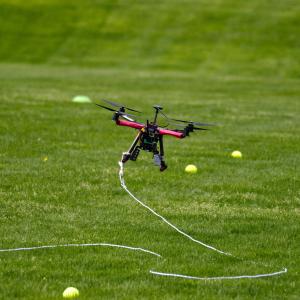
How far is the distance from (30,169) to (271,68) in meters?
33.1

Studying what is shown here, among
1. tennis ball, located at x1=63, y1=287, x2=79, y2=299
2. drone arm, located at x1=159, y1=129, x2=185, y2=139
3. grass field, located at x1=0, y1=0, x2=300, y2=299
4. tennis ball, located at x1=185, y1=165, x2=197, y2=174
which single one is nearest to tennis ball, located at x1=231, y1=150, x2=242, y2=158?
grass field, located at x1=0, y1=0, x2=300, y2=299

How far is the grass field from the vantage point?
27.9 feet

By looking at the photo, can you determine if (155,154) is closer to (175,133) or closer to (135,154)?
(135,154)

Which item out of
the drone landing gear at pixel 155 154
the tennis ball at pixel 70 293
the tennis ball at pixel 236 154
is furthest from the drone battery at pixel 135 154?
the tennis ball at pixel 236 154

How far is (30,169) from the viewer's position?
47.0ft

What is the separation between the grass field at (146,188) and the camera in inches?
334

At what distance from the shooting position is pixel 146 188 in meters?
13.0

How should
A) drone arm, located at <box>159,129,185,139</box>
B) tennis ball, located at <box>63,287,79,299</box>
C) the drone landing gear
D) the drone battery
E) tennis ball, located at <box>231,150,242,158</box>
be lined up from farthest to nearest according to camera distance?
tennis ball, located at <box>231,150,242,158</box>, the drone battery, the drone landing gear, drone arm, located at <box>159,129,185,139</box>, tennis ball, located at <box>63,287,79,299</box>

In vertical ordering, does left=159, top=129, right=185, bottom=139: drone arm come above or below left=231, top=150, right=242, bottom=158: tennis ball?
above

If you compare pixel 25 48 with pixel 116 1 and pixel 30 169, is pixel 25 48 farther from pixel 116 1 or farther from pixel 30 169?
pixel 30 169

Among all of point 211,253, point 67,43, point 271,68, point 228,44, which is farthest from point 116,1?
point 211,253

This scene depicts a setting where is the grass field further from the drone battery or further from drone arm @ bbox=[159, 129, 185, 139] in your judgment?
drone arm @ bbox=[159, 129, 185, 139]

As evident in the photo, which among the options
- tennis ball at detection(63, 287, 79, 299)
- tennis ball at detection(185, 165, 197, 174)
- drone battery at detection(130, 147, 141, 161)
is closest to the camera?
tennis ball at detection(63, 287, 79, 299)

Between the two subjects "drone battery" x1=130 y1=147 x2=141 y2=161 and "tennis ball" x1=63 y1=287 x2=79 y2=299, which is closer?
"tennis ball" x1=63 y1=287 x2=79 y2=299
